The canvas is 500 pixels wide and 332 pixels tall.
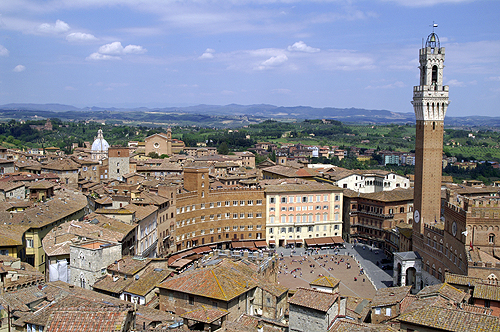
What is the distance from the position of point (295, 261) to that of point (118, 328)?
44.8 metres

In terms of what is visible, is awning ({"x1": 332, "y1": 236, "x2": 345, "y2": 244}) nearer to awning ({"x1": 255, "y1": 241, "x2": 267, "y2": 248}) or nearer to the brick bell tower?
awning ({"x1": 255, "y1": 241, "x2": 267, "y2": 248})

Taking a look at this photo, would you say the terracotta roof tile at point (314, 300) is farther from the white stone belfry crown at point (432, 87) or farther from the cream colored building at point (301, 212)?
the cream colored building at point (301, 212)

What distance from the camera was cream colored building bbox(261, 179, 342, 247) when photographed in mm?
70688

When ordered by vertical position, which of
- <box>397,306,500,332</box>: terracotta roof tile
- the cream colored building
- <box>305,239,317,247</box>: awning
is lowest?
<box>305,239,317,247</box>: awning

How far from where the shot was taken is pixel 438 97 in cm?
5622

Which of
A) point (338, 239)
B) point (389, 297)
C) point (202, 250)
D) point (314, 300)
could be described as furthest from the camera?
point (338, 239)

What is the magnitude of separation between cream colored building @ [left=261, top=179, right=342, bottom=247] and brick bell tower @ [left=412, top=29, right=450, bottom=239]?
56.7 ft

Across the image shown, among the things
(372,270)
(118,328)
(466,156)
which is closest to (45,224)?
(118,328)

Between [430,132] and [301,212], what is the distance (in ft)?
72.6

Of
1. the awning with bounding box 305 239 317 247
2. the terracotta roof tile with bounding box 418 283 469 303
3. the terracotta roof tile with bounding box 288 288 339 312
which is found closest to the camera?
the terracotta roof tile with bounding box 288 288 339 312

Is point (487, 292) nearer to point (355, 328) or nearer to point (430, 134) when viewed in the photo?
point (355, 328)

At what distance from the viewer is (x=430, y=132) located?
56344mm

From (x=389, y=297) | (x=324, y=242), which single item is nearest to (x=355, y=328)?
(x=389, y=297)

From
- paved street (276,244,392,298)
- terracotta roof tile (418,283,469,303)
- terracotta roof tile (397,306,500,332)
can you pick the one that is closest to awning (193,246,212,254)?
paved street (276,244,392,298)
